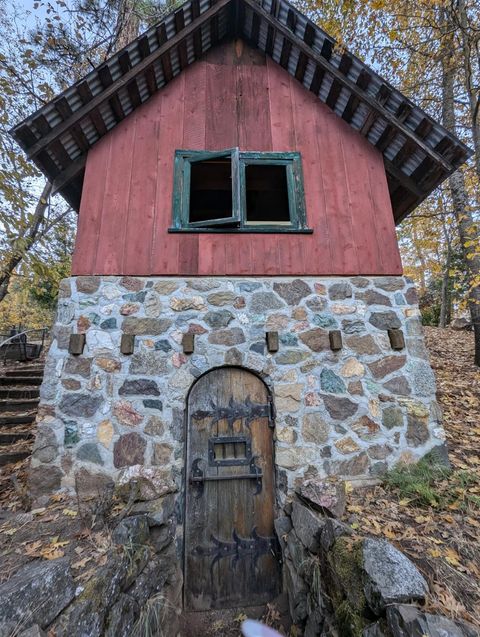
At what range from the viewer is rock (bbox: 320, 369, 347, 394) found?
3.64 meters

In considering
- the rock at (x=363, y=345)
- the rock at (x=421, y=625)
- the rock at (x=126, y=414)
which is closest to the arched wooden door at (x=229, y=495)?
the rock at (x=126, y=414)

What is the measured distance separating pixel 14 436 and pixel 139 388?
3000 millimetres

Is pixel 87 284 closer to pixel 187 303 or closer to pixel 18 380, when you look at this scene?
pixel 187 303

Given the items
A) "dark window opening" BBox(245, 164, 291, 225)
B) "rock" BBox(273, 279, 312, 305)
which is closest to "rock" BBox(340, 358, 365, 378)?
"rock" BBox(273, 279, 312, 305)

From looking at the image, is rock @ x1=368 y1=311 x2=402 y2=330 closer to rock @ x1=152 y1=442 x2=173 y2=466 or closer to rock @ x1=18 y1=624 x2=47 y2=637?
rock @ x1=152 y1=442 x2=173 y2=466

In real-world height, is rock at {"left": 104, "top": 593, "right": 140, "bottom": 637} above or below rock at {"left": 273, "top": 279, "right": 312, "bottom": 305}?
below

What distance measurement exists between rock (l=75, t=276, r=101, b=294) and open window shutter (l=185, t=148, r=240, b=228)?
1.31m

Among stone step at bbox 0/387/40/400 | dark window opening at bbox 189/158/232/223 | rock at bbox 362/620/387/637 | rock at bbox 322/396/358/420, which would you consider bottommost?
rock at bbox 362/620/387/637

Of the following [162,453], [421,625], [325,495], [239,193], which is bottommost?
[421,625]

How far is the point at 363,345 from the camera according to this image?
12.4 ft

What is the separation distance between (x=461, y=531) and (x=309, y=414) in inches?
60.9

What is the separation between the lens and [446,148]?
3.99 metres

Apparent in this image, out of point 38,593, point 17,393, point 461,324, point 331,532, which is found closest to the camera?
point 38,593

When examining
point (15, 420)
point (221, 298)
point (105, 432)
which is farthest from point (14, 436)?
point (221, 298)
